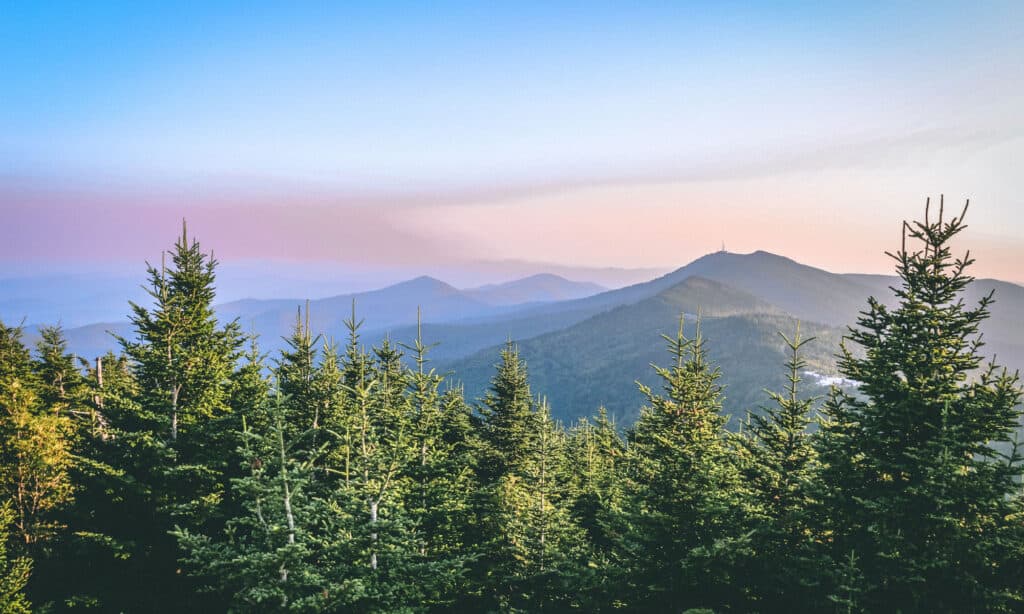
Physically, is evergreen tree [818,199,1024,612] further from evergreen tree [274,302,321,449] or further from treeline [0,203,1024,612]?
evergreen tree [274,302,321,449]

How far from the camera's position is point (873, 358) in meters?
12.0

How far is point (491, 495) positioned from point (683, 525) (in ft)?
30.4

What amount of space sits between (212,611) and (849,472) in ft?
60.6

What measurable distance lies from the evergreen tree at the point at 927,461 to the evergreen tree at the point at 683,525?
8.17ft

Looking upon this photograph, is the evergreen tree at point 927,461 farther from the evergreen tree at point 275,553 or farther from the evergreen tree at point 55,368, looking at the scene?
the evergreen tree at point 55,368

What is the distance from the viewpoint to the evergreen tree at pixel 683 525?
12945mm

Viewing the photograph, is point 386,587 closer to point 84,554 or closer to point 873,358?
point 84,554

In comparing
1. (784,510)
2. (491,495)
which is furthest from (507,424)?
(784,510)

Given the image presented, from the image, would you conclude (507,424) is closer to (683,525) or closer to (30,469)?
Answer: (683,525)

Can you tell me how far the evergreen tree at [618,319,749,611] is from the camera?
12945 mm

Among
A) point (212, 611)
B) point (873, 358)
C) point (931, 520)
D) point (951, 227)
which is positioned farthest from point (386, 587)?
point (951, 227)

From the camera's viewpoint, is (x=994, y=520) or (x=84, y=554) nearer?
(x=994, y=520)

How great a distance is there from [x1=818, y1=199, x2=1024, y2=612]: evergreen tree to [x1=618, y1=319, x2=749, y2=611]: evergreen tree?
8.17 ft

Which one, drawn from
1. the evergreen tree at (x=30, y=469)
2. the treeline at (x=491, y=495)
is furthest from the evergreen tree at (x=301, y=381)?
the evergreen tree at (x=30, y=469)
